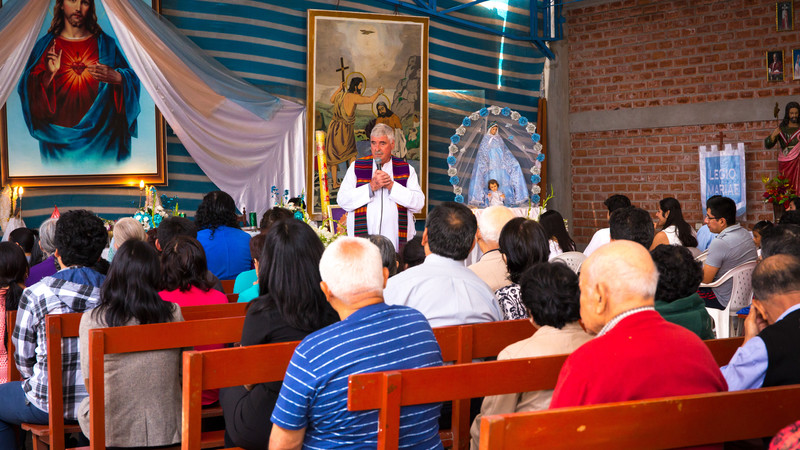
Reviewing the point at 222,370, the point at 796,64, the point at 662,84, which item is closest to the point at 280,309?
the point at 222,370

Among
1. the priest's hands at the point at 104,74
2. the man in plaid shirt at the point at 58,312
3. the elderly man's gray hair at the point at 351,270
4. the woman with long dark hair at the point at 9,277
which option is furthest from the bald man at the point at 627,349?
the priest's hands at the point at 104,74

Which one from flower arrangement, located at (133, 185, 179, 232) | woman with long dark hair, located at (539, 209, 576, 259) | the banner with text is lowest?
woman with long dark hair, located at (539, 209, 576, 259)

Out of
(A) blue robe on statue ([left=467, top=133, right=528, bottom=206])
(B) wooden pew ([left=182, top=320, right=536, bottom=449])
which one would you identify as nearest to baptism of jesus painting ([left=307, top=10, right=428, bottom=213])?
(A) blue robe on statue ([left=467, top=133, right=528, bottom=206])

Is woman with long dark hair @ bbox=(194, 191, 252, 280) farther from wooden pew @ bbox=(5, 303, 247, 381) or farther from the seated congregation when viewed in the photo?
wooden pew @ bbox=(5, 303, 247, 381)

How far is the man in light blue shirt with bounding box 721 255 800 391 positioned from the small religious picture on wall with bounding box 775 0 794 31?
8.12 meters

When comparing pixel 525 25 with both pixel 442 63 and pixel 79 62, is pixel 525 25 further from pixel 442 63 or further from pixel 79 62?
pixel 79 62

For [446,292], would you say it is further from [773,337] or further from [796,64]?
[796,64]

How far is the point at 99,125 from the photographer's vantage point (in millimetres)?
8016

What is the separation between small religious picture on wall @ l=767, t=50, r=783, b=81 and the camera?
979 centimetres

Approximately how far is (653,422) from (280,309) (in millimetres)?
1290

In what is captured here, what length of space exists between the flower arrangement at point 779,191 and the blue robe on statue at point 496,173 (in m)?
2.78

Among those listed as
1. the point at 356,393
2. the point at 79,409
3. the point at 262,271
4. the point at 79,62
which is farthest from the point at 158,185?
the point at 356,393

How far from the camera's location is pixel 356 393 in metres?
2.15

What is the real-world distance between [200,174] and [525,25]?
544 centimetres
